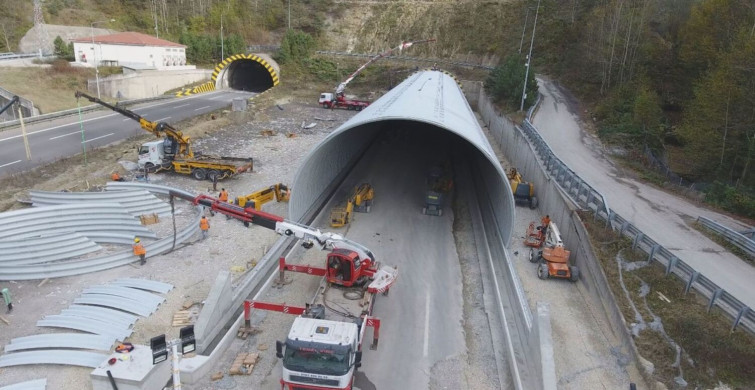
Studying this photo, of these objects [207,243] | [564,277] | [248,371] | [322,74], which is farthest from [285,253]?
[322,74]

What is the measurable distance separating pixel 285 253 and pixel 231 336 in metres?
4.97

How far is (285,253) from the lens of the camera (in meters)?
16.8

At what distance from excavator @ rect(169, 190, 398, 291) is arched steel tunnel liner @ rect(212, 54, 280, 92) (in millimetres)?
43254

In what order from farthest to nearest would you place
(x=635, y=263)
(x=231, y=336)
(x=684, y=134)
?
(x=684, y=134) < (x=635, y=263) < (x=231, y=336)

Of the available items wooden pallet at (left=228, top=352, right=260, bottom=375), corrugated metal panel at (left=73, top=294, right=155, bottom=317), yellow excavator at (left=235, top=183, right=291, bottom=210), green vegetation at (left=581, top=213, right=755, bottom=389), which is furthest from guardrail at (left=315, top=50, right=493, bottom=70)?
wooden pallet at (left=228, top=352, right=260, bottom=375)

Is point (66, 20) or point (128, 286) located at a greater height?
point (66, 20)

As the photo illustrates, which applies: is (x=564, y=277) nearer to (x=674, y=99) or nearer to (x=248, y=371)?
(x=248, y=371)

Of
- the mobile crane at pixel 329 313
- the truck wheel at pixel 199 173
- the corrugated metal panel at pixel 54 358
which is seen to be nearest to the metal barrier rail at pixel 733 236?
the mobile crane at pixel 329 313

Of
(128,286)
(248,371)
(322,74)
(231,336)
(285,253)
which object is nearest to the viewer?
(248,371)

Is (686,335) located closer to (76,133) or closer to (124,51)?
(76,133)

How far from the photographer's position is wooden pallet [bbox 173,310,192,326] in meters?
12.6

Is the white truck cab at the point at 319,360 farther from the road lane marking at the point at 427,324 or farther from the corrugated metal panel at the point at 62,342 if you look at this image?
the corrugated metal panel at the point at 62,342

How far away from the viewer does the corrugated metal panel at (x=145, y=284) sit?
547 inches

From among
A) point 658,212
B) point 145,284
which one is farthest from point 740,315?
point 145,284
